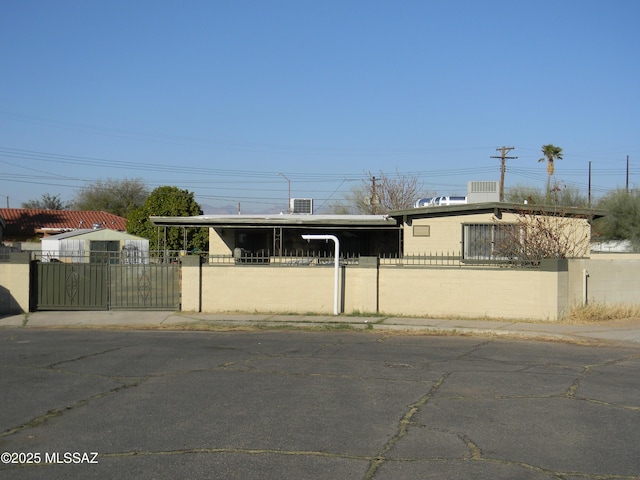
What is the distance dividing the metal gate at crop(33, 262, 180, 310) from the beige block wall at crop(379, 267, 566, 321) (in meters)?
6.54

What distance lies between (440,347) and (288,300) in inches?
282

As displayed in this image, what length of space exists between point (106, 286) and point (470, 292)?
1088 centimetres

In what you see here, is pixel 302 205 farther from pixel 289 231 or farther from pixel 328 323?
pixel 328 323

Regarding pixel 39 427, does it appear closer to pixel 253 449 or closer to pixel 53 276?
pixel 253 449

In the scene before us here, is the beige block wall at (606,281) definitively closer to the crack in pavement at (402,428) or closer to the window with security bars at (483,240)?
the window with security bars at (483,240)

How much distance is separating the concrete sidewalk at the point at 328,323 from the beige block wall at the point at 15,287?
1.85ft

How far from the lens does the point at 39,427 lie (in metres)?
7.94

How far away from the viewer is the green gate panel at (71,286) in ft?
70.1

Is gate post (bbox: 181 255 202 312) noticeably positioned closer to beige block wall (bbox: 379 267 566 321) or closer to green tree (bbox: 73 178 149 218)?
beige block wall (bbox: 379 267 566 321)

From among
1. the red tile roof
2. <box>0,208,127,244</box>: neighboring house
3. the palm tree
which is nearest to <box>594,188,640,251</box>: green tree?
the palm tree

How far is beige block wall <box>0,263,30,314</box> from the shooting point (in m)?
21.3

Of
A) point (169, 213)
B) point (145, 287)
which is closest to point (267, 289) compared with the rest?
point (145, 287)

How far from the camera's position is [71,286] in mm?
21531

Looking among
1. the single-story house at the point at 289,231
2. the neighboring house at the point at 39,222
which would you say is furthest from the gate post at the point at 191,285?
the neighboring house at the point at 39,222
